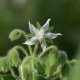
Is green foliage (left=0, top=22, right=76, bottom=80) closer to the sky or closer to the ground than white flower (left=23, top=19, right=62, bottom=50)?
closer to the ground

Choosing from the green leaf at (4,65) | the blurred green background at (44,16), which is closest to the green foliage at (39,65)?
the green leaf at (4,65)

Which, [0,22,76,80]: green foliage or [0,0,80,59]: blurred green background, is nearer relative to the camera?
[0,22,76,80]: green foliage

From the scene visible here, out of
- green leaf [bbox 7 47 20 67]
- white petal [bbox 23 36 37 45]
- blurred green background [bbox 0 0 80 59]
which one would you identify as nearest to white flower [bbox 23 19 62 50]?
white petal [bbox 23 36 37 45]

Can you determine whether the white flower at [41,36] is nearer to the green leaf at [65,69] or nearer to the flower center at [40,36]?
the flower center at [40,36]

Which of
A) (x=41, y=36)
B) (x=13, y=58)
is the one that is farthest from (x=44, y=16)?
(x=13, y=58)

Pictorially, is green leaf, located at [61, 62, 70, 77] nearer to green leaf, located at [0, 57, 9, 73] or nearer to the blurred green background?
green leaf, located at [0, 57, 9, 73]

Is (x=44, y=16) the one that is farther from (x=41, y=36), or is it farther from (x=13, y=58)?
(x=13, y=58)

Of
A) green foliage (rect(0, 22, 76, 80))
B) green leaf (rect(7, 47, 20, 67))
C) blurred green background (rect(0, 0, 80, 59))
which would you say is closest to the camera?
green foliage (rect(0, 22, 76, 80))

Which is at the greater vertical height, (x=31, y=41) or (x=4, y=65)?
(x=31, y=41)

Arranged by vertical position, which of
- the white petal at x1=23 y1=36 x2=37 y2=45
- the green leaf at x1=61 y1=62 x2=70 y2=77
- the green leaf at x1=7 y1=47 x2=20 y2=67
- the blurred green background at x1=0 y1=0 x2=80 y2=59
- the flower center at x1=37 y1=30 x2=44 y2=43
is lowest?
the green leaf at x1=61 y1=62 x2=70 y2=77

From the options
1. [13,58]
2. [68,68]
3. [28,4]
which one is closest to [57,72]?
[68,68]
